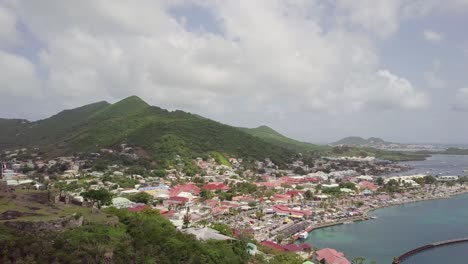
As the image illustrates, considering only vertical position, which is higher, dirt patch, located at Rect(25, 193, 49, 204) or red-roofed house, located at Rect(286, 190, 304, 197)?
dirt patch, located at Rect(25, 193, 49, 204)

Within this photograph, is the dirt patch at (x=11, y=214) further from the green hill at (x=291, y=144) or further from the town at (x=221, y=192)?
the green hill at (x=291, y=144)

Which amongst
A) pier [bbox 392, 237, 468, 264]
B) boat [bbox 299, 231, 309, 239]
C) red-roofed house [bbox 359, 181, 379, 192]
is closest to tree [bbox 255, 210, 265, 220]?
boat [bbox 299, 231, 309, 239]

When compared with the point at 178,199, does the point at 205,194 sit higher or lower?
higher

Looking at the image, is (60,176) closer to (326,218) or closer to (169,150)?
(169,150)

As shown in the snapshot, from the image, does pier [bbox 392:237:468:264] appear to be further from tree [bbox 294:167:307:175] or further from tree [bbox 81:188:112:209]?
tree [bbox 294:167:307:175]

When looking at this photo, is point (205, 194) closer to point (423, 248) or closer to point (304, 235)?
point (304, 235)

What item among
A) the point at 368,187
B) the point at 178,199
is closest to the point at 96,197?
the point at 178,199
